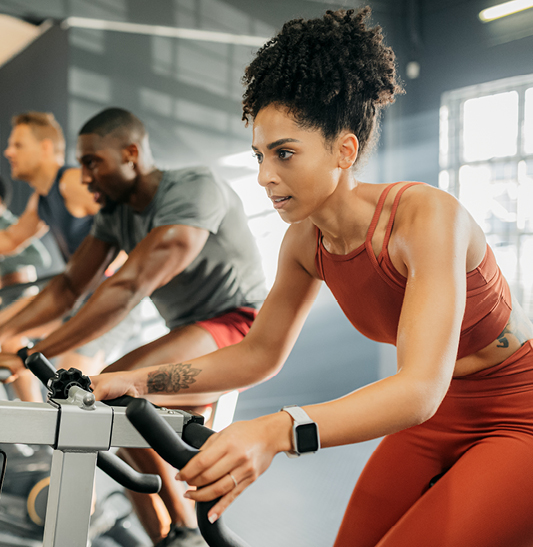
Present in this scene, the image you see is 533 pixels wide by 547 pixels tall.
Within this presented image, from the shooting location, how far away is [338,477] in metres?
2.69

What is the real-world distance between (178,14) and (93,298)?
134 centimetres

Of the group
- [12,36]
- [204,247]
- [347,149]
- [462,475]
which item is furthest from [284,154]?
[12,36]

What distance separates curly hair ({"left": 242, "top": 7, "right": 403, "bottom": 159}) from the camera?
0.95 m

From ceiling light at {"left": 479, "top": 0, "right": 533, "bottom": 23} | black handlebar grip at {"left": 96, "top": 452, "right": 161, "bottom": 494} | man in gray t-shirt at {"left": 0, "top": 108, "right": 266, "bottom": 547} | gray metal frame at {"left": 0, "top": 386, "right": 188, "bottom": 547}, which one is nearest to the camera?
gray metal frame at {"left": 0, "top": 386, "right": 188, "bottom": 547}

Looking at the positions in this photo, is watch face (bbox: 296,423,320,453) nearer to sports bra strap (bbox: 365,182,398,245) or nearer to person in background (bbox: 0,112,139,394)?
sports bra strap (bbox: 365,182,398,245)

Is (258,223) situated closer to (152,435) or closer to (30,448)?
(30,448)

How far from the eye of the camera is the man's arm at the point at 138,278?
6.24 feet

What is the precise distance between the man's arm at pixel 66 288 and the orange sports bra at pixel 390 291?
1347mm

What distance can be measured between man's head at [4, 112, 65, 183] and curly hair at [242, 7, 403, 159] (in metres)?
1.34

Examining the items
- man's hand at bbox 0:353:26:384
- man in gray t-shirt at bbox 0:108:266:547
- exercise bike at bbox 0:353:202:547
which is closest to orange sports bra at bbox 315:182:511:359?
exercise bike at bbox 0:353:202:547

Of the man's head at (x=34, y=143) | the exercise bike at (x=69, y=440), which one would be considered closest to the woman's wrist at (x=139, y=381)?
the exercise bike at (x=69, y=440)

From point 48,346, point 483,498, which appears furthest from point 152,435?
point 48,346

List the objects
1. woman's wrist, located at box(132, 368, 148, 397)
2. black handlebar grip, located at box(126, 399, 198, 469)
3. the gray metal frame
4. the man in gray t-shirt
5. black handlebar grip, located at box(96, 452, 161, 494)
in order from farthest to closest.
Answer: the man in gray t-shirt → woman's wrist, located at box(132, 368, 148, 397) → black handlebar grip, located at box(96, 452, 161, 494) → the gray metal frame → black handlebar grip, located at box(126, 399, 198, 469)

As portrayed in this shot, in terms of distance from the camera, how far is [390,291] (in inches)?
37.6
